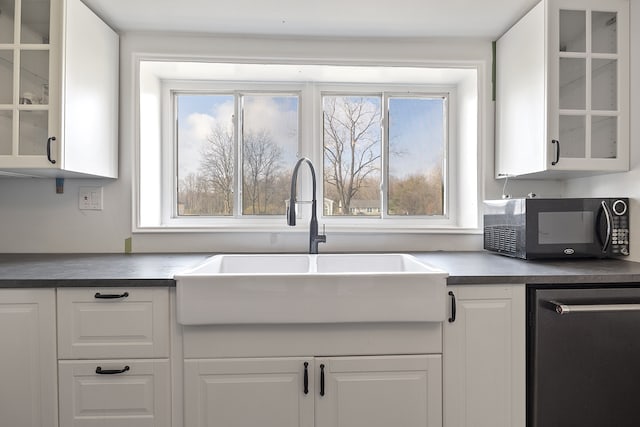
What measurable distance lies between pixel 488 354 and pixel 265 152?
1.54 metres

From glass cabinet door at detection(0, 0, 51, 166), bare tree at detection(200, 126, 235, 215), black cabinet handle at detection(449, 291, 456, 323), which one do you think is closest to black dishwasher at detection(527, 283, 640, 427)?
black cabinet handle at detection(449, 291, 456, 323)

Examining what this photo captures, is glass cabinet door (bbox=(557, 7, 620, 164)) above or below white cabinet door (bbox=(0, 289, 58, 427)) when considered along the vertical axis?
above

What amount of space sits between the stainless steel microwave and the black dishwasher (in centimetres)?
31

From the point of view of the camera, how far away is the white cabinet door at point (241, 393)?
125cm

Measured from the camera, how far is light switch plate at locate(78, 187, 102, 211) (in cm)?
186

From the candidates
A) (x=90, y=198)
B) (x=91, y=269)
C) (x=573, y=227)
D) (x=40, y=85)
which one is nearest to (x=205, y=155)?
(x=90, y=198)

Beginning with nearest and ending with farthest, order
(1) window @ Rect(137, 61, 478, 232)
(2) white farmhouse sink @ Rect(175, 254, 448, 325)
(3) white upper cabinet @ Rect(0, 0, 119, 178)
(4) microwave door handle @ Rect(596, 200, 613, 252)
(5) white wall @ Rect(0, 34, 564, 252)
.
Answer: (2) white farmhouse sink @ Rect(175, 254, 448, 325)
(3) white upper cabinet @ Rect(0, 0, 119, 178)
(4) microwave door handle @ Rect(596, 200, 613, 252)
(5) white wall @ Rect(0, 34, 564, 252)
(1) window @ Rect(137, 61, 478, 232)

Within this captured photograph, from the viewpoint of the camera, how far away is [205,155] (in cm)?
212

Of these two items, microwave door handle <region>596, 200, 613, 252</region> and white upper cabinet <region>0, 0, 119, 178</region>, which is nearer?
white upper cabinet <region>0, 0, 119, 178</region>

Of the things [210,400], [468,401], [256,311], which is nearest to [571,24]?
[468,401]

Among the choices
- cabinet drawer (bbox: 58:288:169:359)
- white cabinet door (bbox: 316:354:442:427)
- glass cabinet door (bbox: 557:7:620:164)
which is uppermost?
glass cabinet door (bbox: 557:7:620:164)

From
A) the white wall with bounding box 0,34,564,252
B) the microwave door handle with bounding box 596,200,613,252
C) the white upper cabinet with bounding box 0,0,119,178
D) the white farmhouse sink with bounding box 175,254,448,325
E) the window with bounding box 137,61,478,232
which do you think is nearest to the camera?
the white farmhouse sink with bounding box 175,254,448,325

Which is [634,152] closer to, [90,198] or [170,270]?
[170,270]

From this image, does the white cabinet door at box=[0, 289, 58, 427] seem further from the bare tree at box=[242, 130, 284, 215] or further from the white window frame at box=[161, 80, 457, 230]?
the bare tree at box=[242, 130, 284, 215]
